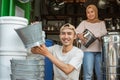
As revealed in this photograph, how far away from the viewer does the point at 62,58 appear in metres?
3.02

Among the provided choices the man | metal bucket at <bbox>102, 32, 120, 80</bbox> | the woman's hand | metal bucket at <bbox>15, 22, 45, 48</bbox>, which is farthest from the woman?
metal bucket at <bbox>15, 22, 45, 48</bbox>

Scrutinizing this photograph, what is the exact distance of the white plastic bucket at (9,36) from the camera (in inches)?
103

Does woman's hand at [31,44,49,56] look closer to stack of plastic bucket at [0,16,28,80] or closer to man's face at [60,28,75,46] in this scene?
stack of plastic bucket at [0,16,28,80]

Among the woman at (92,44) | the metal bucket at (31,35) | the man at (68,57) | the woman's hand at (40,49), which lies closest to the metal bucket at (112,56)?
the woman at (92,44)

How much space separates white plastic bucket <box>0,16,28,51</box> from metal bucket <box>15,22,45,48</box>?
0.61 feet

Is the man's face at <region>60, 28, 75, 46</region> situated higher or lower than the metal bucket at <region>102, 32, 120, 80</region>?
higher

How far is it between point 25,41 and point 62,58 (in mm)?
657

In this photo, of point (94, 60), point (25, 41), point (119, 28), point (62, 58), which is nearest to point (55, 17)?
point (119, 28)

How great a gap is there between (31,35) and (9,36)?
31 centimetres

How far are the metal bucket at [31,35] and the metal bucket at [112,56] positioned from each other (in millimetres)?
1577

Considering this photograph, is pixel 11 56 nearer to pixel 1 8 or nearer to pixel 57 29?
pixel 1 8

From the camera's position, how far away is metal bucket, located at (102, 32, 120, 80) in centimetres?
385

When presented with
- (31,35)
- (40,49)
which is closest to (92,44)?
(40,49)

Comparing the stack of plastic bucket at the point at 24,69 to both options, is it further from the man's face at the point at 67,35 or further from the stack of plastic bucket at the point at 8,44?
the man's face at the point at 67,35
